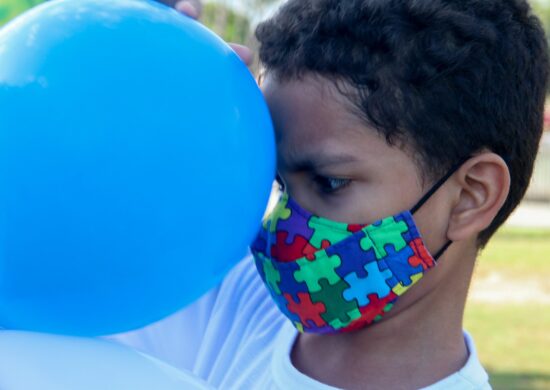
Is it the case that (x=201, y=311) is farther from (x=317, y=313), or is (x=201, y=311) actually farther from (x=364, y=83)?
(x=364, y=83)

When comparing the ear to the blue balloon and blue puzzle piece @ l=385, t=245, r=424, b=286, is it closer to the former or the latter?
blue puzzle piece @ l=385, t=245, r=424, b=286

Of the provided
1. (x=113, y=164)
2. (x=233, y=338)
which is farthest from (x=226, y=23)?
(x=113, y=164)

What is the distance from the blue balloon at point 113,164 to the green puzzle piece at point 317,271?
1.14ft

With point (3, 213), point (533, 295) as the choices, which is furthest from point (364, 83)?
point (533, 295)

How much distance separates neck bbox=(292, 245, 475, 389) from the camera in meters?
2.16

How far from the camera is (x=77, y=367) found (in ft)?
5.24

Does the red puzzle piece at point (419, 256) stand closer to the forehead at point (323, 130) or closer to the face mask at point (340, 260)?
the face mask at point (340, 260)

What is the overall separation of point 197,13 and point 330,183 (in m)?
0.70

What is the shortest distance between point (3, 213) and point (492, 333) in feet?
22.5

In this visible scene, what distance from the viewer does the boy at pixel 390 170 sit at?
200 centimetres

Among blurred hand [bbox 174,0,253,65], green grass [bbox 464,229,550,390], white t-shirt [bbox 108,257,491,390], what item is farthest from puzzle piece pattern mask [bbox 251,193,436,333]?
green grass [bbox 464,229,550,390]

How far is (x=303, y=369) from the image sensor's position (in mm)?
2271

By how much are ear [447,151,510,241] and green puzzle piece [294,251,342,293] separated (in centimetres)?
28

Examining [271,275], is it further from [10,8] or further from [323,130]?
[10,8]
